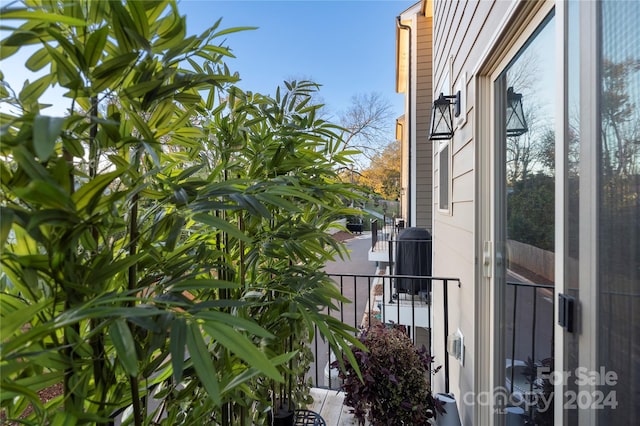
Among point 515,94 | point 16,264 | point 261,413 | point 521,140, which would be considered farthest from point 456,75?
point 16,264

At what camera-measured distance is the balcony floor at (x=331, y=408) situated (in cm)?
210

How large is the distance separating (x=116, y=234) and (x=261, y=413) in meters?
0.91

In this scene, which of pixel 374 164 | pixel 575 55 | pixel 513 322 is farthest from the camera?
pixel 374 164

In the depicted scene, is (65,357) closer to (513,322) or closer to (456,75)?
(513,322)

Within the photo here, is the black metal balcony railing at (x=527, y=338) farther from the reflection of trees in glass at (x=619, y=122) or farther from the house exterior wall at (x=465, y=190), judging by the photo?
the reflection of trees in glass at (x=619, y=122)

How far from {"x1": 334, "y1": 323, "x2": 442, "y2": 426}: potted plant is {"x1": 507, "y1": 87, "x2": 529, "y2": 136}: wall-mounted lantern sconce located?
4.13 feet

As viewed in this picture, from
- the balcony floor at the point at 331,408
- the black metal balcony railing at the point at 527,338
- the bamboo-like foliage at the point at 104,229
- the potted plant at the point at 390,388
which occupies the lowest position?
the balcony floor at the point at 331,408

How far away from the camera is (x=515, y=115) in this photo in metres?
1.46

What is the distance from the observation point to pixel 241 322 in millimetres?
526

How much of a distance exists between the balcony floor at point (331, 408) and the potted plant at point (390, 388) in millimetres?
364

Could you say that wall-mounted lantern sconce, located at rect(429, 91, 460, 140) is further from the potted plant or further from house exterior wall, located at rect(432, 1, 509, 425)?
the potted plant

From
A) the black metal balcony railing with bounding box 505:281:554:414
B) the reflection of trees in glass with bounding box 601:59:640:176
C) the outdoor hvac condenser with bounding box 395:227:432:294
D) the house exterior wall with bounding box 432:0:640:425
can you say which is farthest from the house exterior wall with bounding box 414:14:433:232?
the reflection of trees in glass with bounding box 601:59:640:176

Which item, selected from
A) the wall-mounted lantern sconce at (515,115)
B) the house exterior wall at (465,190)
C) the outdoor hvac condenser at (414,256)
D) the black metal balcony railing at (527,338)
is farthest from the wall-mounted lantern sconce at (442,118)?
the outdoor hvac condenser at (414,256)

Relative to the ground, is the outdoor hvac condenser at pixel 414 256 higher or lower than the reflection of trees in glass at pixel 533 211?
lower
